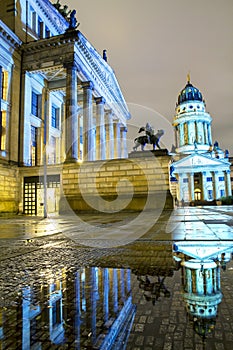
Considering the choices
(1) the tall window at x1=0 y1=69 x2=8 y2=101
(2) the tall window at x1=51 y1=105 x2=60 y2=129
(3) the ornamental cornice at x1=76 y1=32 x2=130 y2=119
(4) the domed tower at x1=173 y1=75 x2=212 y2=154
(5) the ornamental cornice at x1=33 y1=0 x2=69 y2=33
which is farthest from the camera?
(4) the domed tower at x1=173 y1=75 x2=212 y2=154

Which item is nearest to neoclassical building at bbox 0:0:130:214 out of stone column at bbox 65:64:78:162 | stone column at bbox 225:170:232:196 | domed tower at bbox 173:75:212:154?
stone column at bbox 65:64:78:162

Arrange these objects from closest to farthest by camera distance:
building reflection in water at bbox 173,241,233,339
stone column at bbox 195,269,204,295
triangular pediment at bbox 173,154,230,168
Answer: building reflection in water at bbox 173,241,233,339, stone column at bbox 195,269,204,295, triangular pediment at bbox 173,154,230,168

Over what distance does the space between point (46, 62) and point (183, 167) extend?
55.6m

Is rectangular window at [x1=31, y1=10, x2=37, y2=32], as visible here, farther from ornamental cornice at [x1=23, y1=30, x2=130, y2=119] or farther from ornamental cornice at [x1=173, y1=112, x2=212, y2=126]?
ornamental cornice at [x1=173, y1=112, x2=212, y2=126]

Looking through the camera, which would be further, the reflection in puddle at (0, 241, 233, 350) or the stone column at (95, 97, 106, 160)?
the stone column at (95, 97, 106, 160)

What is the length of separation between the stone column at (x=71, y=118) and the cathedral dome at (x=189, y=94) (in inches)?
2583

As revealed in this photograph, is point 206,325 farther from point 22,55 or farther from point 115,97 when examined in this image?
point 115,97

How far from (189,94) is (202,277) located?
88092 millimetres

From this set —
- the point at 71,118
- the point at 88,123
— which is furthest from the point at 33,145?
the point at 71,118

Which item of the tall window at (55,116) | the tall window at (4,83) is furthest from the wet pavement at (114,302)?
the tall window at (55,116)

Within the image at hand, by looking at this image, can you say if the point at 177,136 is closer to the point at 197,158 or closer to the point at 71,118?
the point at 197,158

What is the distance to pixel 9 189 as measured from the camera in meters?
21.9

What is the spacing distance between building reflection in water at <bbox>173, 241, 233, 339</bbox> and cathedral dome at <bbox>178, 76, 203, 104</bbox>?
84.6m

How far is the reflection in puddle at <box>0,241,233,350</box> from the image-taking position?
1.33 m
